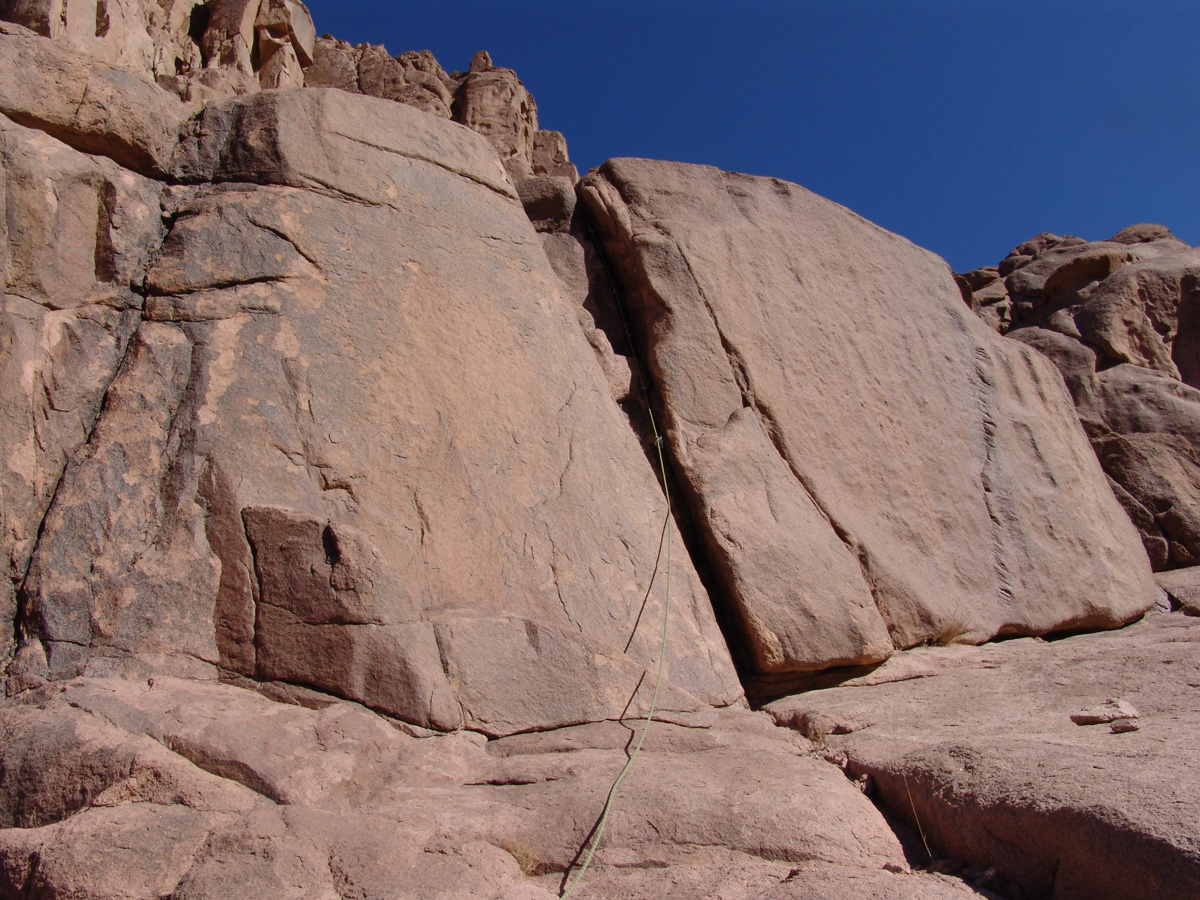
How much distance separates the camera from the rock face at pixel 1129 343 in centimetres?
580

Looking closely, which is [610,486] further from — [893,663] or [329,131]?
[329,131]

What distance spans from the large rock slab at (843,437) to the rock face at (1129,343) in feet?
2.47

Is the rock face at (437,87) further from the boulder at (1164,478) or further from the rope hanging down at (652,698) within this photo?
the boulder at (1164,478)

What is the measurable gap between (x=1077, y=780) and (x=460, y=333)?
245 cm

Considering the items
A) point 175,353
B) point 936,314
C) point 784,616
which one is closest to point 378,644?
point 175,353

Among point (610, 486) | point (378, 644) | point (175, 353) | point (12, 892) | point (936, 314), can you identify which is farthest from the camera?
point (936, 314)

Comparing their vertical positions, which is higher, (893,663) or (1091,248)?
(1091,248)

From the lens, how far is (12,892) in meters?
1.71

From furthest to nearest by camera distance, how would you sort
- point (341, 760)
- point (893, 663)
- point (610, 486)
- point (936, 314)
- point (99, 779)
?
1. point (936, 314)
2. point (893, 663)
3. point (610, 486)
4. point (341, 760)
5. point (99, 779)

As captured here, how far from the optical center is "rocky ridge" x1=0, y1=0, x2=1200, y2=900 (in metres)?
1.96

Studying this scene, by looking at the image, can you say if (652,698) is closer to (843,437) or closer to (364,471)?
(364,471)

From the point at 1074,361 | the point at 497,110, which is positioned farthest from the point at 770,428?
the point at 497,110

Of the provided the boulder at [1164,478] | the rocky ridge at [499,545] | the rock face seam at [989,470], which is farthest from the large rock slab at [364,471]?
the boulder at [1164,478]

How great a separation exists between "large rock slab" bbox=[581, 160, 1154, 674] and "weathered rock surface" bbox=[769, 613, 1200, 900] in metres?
0.33
